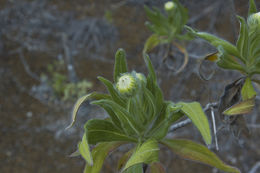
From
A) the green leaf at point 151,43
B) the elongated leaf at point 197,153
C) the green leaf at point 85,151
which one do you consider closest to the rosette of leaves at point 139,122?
the elongated leaf at point 197,153

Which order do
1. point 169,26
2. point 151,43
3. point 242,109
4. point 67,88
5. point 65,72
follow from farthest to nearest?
point 65,72
point 67,88
point 169,26
point 151,43
point 242,109

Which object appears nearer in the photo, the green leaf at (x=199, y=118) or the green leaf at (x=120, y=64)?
the green leaf at (x=199, y=118)

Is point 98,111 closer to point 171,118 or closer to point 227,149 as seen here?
point 171,118

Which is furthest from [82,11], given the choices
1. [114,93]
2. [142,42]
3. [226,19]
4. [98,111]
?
[114,93]

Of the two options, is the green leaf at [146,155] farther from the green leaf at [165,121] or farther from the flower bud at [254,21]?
the flower bud at [254,21]

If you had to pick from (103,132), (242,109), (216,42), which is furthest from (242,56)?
(103,132)

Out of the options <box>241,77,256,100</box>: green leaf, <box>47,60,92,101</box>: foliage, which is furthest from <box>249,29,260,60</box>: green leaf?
<box>47,60,92,101</box>: foliage

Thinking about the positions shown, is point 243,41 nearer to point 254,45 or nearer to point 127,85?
point 254,45
